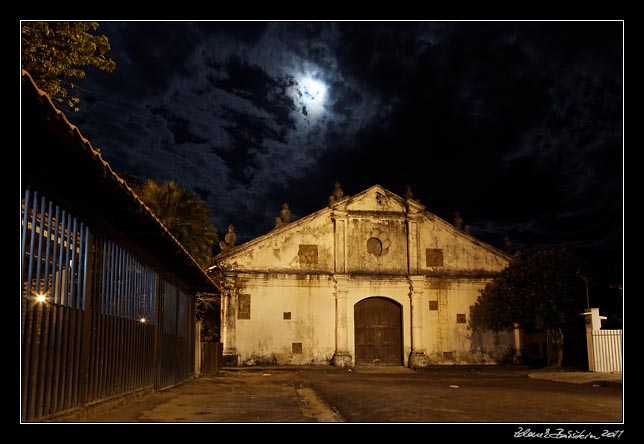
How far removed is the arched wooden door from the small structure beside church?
5cm

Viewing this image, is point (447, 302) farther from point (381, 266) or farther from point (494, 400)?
point (494, 400)

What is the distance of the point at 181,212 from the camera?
80.4 feet

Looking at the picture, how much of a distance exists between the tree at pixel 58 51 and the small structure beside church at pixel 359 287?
1686 centimetres

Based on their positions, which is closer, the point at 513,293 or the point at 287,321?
the point at 513,293

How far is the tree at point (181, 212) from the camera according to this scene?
24062mm

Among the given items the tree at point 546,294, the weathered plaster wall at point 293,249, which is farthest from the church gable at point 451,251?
the weathered plaster wall at point 293,249

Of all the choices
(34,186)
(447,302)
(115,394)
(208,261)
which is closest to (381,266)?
(447,302)

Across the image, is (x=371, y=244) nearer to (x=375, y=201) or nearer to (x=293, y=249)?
(x=375, y=201)

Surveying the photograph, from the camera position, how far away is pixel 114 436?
17.2ft

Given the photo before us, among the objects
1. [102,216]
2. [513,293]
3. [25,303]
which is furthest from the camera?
[513,293]

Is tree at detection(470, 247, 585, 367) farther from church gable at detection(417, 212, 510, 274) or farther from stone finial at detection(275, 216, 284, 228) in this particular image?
stone finial at detection(275, 216, 284, 228)

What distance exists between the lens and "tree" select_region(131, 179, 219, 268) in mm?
24062

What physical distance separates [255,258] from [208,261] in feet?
7.23

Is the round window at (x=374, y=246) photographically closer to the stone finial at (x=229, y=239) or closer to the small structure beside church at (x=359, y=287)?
the small structure beside church at (x=359, y=287)
